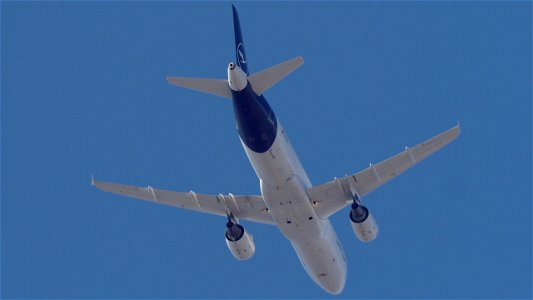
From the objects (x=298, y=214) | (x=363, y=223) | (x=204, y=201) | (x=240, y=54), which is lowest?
(x=363, y=223)

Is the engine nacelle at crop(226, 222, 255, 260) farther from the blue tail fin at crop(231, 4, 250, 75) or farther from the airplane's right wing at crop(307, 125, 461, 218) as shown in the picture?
the blue tail fin at crop(231, 4, 250, 75)

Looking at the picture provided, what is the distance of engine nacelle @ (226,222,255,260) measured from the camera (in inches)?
2015

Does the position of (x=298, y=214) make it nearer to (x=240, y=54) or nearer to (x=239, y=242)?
(x=239, y=242)

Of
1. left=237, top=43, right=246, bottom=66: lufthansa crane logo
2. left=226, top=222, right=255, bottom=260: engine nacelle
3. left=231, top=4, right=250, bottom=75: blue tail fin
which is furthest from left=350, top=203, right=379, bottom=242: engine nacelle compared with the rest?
left=237, top=43, right=246, bottom=66: lufthansa crane logo

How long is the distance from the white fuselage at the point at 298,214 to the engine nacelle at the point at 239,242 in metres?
2.03

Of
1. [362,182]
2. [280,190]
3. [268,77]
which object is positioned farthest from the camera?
[362,182]

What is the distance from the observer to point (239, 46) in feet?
169

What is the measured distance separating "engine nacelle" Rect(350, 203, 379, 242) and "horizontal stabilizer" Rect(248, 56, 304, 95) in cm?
873

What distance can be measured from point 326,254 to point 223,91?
1242 centimetres

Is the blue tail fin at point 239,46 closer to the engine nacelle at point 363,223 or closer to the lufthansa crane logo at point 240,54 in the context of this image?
the lufthansa crane logo at point 240,54

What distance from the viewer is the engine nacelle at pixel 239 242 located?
5119 cm

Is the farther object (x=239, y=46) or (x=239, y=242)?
(x=239, y=46)

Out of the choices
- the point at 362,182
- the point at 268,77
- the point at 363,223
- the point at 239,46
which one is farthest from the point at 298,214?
the point at 239,46

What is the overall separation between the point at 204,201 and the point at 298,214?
18.4 feet
